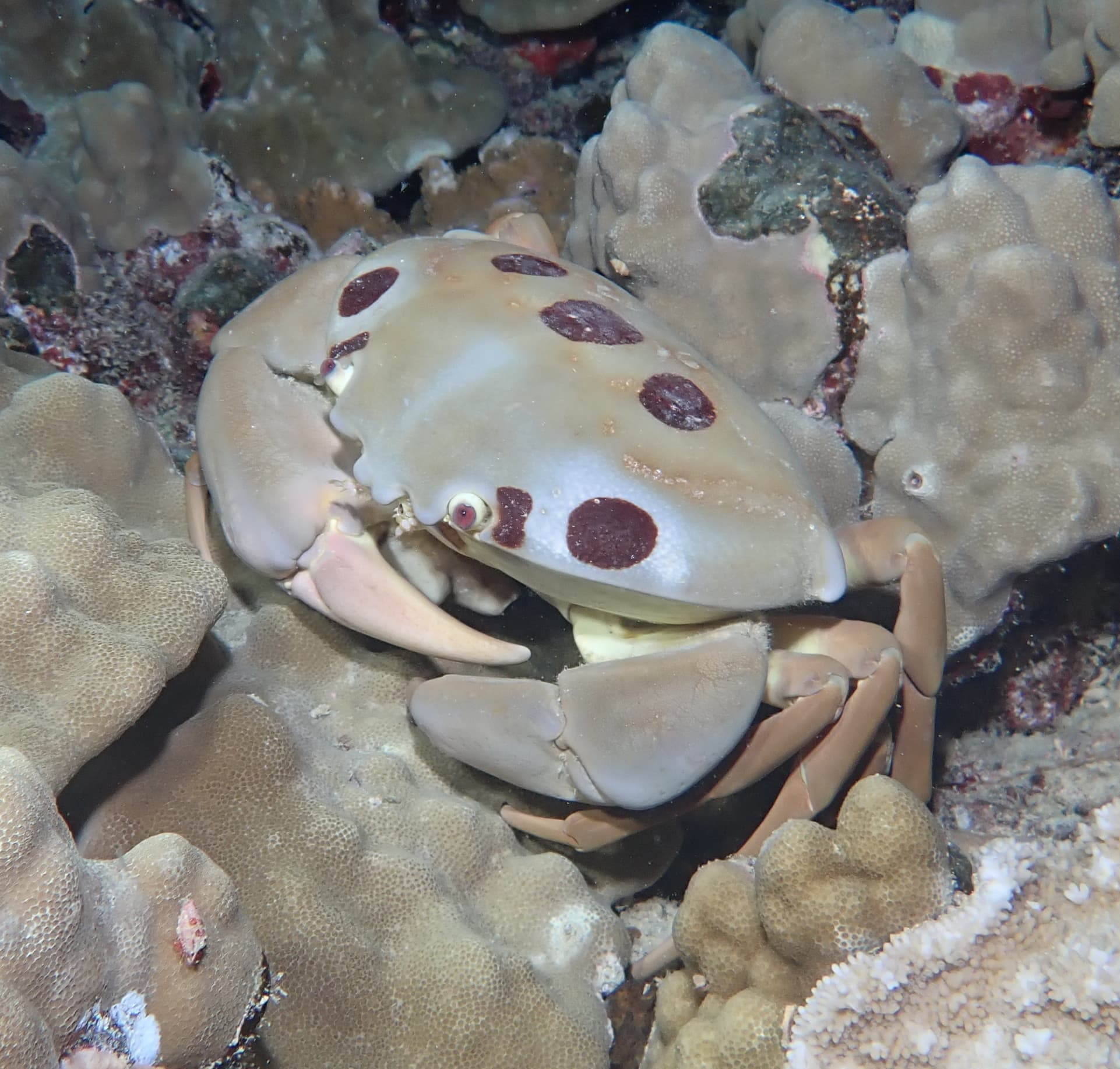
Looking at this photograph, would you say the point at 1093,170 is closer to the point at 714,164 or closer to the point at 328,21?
the point at 714,164

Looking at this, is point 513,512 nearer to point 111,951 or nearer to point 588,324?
point 588,324

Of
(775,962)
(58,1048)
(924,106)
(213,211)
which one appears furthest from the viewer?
(213,211)

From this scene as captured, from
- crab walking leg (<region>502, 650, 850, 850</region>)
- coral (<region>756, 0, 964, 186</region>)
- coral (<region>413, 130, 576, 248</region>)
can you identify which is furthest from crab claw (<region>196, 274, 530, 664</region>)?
coral (<region>756, 0, 964, 186</region>)

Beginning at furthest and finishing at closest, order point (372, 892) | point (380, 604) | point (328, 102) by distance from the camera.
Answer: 1. point (328, 102)
2. point (380, 604)
3. point (372, 892)

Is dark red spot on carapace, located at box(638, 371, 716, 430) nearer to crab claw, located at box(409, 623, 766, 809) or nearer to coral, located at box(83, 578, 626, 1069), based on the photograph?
crab claw, located at box(409, 623, 766, 809)

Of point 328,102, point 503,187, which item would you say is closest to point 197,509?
point 328,102

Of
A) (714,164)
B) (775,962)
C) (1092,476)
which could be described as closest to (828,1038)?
(775,962)
